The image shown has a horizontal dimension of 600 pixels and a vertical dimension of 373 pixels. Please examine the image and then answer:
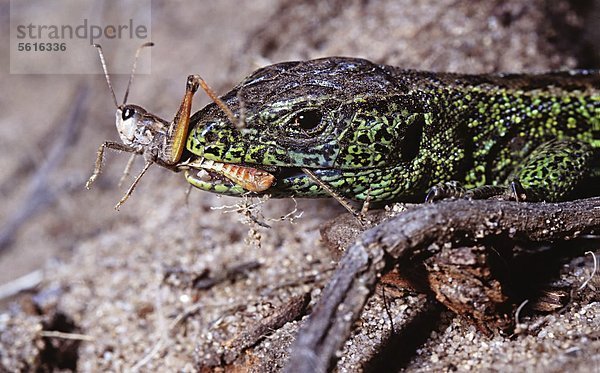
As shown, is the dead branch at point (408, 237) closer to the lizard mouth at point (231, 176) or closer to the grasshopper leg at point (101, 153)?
the lizard mouth at point (231, 176)

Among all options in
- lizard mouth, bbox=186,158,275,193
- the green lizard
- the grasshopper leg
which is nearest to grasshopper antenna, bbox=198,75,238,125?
the green lizard

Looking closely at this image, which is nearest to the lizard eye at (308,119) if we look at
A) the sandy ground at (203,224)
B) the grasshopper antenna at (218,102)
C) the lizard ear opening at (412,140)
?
the grasshopper antenna at (218,102)

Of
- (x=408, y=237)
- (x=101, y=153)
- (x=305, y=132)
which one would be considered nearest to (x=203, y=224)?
(x=101, y=153)

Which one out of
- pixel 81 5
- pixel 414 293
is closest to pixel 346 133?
pixel 414 293

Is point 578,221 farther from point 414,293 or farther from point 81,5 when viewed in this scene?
point 81,5

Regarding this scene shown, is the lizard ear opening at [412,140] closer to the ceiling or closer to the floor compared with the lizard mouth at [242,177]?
closer to the ceiling

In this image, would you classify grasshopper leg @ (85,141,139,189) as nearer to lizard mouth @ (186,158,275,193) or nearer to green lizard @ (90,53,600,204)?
green lizard @ (90,53,600,204)
